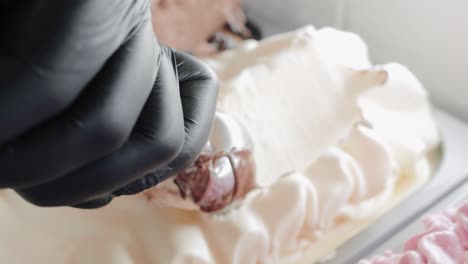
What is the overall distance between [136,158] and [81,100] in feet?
0.28

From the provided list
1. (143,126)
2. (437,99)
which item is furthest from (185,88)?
(437,99)

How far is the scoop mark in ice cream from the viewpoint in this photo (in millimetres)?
810

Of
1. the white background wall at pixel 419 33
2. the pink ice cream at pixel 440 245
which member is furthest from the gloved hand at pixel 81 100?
the white background wall at pixel 419 33

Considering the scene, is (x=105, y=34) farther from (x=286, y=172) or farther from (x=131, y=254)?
(x=286, y=172)

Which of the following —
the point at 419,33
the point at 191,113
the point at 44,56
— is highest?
the point at 44,56

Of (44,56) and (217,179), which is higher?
(44,56)

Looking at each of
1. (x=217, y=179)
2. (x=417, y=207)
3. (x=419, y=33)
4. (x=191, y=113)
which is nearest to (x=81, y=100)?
(x=191, y=113)

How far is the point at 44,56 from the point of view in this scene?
1.63 ft

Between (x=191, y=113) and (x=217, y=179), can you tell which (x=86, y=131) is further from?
(x=217, y=179)

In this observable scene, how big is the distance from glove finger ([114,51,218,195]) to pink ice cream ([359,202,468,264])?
0.82ft

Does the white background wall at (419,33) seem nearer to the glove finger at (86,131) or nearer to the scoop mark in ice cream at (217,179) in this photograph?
the scoop mark in ice cream at (217,179)

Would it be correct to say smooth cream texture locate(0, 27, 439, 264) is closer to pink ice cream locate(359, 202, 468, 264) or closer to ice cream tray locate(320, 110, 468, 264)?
ice cream tray locate(320, 110, 468, 264)

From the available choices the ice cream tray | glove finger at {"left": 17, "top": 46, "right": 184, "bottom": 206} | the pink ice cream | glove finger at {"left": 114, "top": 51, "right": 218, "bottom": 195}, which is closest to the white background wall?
the ice cream tray

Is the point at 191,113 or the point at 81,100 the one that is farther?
the point at 191,113
